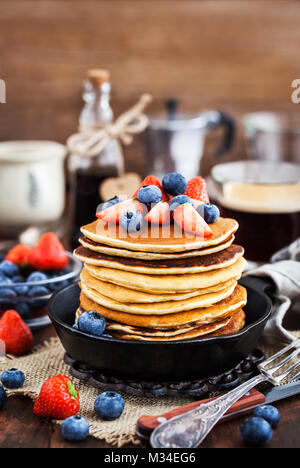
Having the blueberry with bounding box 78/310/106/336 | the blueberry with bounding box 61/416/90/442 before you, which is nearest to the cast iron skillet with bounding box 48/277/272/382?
the blueberry with bounding box 78/310/106/336

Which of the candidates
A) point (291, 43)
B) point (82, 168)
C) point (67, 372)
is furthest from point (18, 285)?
point (291, 43)

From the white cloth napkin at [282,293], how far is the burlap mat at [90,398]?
38mm

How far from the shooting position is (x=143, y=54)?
8.91ft

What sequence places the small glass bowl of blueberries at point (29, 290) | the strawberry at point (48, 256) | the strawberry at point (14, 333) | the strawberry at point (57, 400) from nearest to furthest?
the strawberry at point (57, 400) → the strawberry at point (14, 333) → the small glass bowl of blueberries at point (29, 290) → the strawberry at point (48, 256)

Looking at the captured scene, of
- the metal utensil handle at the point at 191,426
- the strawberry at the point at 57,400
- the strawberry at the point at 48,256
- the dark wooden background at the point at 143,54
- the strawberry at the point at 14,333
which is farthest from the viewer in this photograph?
the dark wooden background at the point at 143,54

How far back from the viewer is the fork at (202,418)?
84cm

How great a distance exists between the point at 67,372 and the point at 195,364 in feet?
0.88

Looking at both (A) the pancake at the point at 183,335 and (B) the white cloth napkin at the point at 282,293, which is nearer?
(A) the pancake at the point at 183,335

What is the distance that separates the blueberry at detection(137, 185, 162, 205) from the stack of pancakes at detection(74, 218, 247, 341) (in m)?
0.05

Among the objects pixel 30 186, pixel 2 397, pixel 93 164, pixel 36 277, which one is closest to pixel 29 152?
pixel 30 186

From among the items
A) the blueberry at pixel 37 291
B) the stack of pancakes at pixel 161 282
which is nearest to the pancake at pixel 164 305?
the stack of pancakes at pixel 161 282

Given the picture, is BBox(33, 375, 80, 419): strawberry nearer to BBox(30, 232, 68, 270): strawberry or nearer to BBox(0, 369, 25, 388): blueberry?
BBox(0, 369, 25, 388): blueberry

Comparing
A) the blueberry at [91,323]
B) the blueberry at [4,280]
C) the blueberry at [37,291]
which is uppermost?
the blueberry at [91,323]

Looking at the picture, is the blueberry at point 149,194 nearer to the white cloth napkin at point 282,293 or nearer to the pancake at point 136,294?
the pancake at point 136,294
